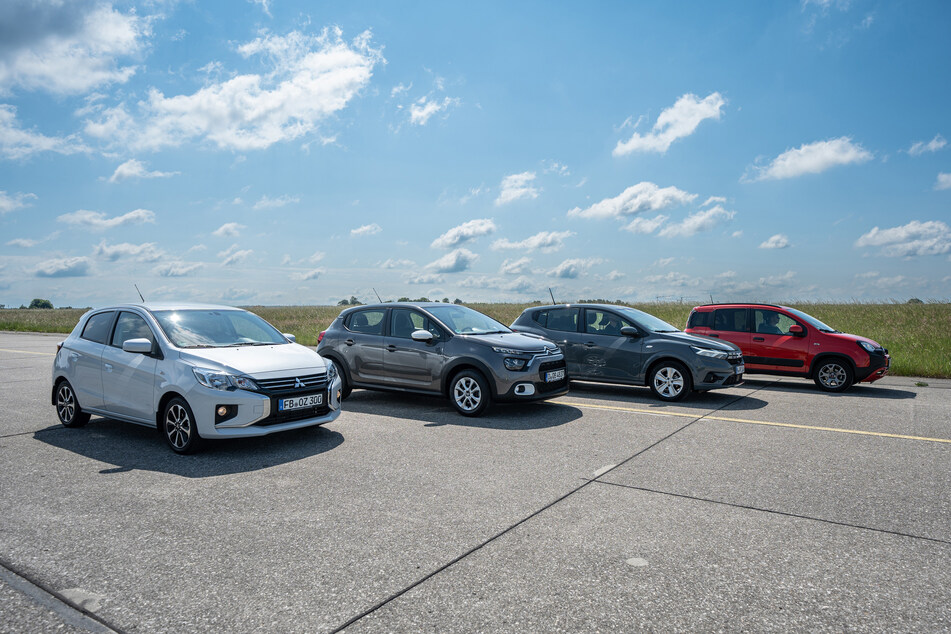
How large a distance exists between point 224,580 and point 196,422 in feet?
10.4

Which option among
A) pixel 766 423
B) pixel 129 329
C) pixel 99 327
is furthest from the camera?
pixel 766 423

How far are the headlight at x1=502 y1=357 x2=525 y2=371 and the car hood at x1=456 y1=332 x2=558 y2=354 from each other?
17cm

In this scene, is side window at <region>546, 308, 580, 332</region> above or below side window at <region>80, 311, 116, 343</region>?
above

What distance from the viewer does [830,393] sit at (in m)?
11.1

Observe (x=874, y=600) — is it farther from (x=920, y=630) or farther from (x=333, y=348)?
(x=333, y=348)

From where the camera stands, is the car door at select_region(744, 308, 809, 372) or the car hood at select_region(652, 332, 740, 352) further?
the car door at select_region(744, 308, 809, 372)

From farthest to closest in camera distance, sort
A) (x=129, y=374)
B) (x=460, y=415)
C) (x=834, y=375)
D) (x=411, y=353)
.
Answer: (x=834, y=375), (x=411, y=353), (x=460, y=415), (x=129, y=374)

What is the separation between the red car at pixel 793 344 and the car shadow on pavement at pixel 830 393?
0.24 metres

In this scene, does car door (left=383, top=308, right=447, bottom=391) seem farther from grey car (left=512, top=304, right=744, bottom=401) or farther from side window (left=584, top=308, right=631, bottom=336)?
side window (left=584, top=308, right=631, bottom=336)

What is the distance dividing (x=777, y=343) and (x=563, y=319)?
4.25 meters

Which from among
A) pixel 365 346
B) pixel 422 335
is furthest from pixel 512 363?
pixel 365 346

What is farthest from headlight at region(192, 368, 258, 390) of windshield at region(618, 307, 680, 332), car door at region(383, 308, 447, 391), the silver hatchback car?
windshield at region(618, 307, 680, 332)

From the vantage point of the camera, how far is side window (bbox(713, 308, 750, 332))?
40.8 ft

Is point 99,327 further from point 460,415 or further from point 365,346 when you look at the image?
point 460,415
